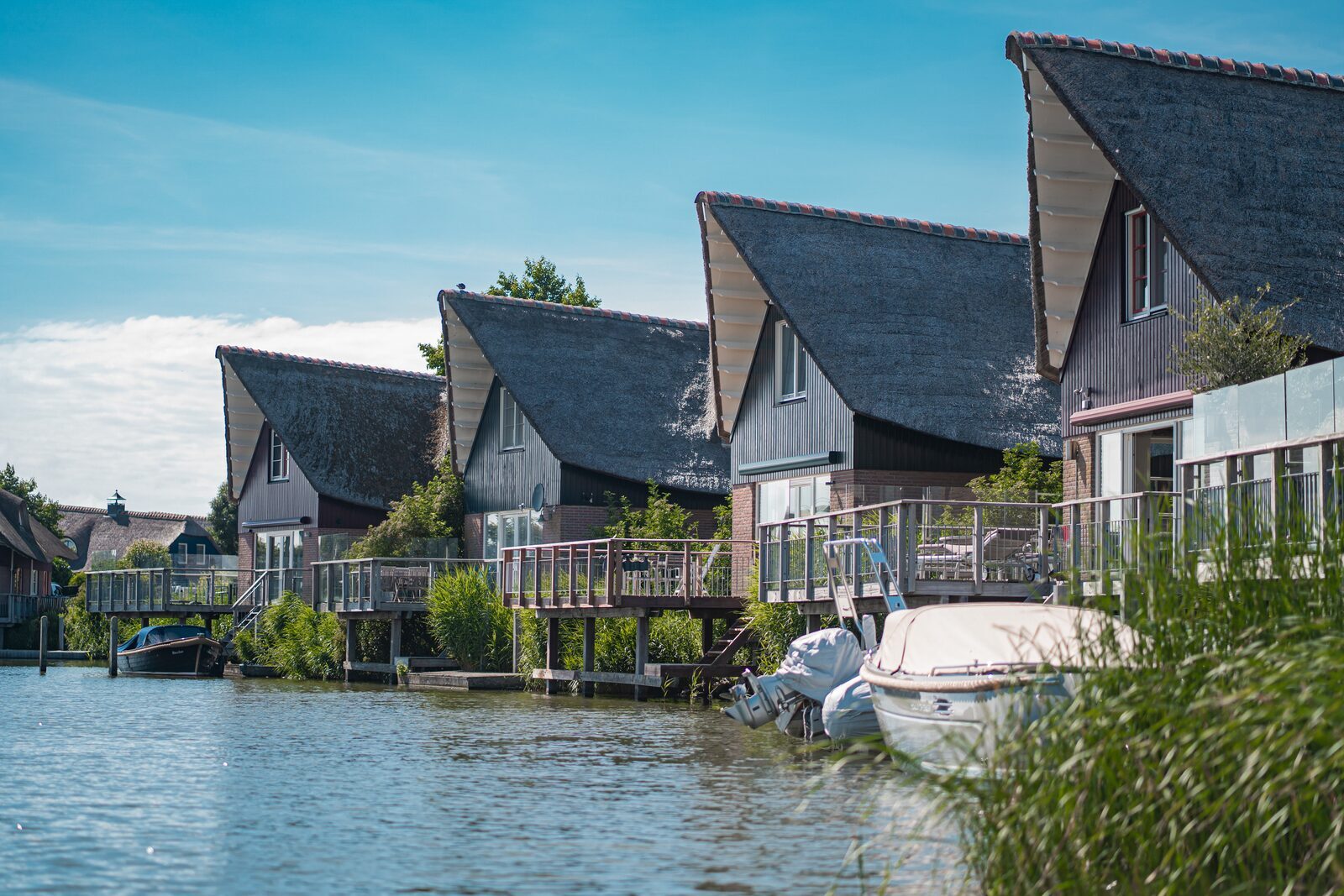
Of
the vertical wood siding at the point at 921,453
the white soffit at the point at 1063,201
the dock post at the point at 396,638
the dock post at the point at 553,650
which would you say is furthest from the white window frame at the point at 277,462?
the white soffit at the point at 1063,201

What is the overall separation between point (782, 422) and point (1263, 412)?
17.2m

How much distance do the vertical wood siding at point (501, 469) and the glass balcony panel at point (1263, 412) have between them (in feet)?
77.4

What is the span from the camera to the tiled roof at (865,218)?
33.4m

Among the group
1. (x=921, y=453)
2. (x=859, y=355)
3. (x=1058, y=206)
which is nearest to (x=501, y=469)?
(x=859, y=355)

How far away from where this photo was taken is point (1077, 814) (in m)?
8.01

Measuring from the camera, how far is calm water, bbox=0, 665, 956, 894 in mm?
12117

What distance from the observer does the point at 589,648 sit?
32281 mm

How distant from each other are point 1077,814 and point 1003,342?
25379 mm

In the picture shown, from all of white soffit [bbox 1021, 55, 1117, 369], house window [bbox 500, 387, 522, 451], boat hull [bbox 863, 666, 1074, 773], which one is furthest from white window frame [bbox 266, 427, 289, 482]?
boat hull [bbox 863, 666, 1074, 773]

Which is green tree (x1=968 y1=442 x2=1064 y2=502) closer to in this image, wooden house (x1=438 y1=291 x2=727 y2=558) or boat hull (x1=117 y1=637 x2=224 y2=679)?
wooden house (x1=438 y1=291 x2=727 y2=558)

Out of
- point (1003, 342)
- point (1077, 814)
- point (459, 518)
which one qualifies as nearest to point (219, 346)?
point (459, 518)

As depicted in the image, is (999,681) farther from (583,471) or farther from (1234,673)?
(583,471)

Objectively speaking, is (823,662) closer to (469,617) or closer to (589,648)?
(589,648)

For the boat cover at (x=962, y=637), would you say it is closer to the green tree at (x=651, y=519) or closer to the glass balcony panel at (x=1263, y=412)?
the glass balcony panel at (x=1263, y=412)
